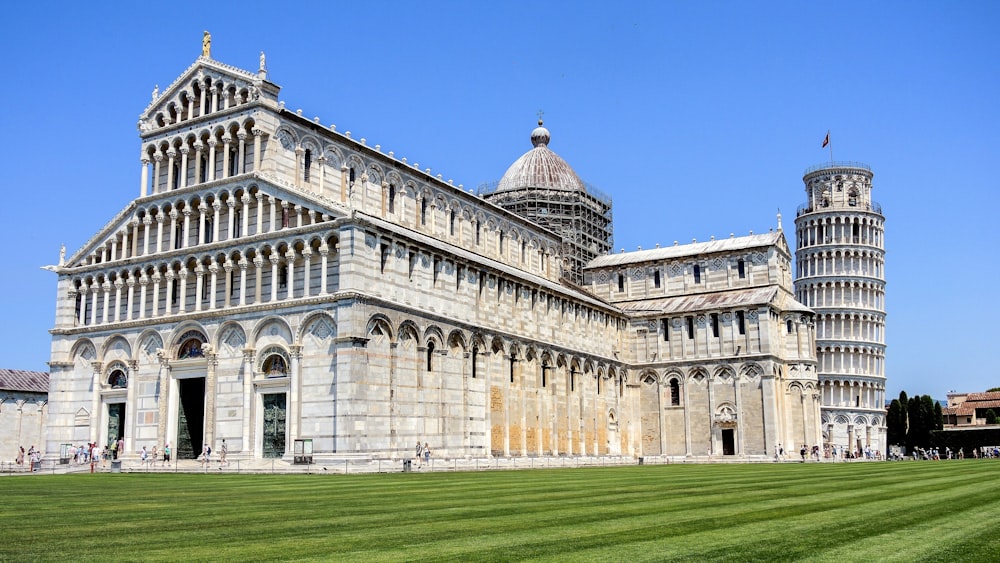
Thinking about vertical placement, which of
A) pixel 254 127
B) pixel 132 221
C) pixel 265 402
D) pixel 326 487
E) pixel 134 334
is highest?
pixel 254 127

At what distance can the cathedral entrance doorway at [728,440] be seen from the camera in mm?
70625

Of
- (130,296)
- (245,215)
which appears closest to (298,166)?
(245,215)

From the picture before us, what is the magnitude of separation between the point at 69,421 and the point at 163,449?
889cm

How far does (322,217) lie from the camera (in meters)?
46.1

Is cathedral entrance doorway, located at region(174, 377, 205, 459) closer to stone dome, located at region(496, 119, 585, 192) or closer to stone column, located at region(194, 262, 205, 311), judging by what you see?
stone column, located at region(194, 262, 205, 311)

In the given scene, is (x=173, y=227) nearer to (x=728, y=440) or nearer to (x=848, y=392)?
(x=728, y=440)

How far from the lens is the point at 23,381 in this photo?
66562 millimetres

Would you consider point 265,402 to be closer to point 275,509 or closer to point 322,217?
point 322,217

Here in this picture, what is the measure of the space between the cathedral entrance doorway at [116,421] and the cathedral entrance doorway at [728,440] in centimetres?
4383

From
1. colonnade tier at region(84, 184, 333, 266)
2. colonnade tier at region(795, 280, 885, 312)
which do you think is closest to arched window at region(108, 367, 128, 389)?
colonnade tier at region(84, 184, 333, 266)

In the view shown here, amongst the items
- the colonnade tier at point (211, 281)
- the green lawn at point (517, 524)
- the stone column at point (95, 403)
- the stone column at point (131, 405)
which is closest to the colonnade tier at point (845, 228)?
the colonnade tier at point (211, 281)

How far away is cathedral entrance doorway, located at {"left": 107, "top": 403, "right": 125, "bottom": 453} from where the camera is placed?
51.8 meters

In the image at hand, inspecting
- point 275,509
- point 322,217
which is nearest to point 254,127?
point 322,217

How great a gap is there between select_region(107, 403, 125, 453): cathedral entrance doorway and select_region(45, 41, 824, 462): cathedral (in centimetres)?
8
